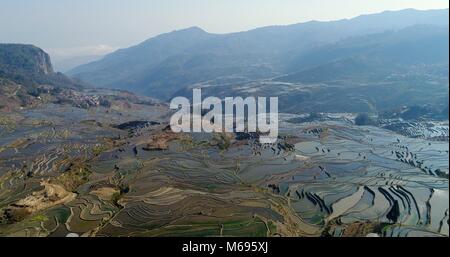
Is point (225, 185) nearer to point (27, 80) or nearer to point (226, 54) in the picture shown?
point (27, 80)

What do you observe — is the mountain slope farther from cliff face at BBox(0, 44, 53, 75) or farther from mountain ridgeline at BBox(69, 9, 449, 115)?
cliff face at BBox(0, 44, 53, 75)

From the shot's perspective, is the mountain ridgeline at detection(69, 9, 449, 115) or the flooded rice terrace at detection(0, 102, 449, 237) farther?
the mountain ridgeline at detection(69, 9, 449, 115)

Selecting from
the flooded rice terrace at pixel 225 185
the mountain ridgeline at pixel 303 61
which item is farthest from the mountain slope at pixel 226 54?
the flooded rice terrace at pixel 225 185

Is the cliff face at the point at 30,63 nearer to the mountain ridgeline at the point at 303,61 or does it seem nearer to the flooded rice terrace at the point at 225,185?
the mountain ridgeline at the point at 303,61

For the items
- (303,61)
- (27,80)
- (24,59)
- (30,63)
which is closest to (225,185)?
(27,80)

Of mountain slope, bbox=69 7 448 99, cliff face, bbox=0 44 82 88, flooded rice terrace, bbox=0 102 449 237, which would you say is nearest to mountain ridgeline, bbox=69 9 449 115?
mountain slope, bbox=69 7 448 99
